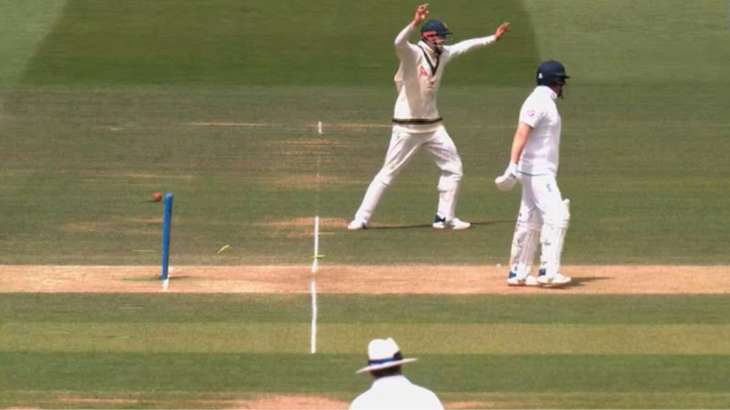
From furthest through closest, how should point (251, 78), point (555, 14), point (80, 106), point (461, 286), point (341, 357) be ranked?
point (555, 14) < point (251, 78) < point (80, 106) < point (461, 286) < point (341, 357)

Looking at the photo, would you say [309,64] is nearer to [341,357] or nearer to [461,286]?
[461,286]

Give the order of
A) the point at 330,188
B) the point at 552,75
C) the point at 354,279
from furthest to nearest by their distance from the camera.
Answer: the point at 330,188
the point at 354,279
the point at 552,75

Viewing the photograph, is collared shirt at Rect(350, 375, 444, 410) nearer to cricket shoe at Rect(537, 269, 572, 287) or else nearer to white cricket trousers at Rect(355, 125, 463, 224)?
cricket shoe at Rect(537, 269, 572, 287)

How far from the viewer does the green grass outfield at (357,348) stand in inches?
519

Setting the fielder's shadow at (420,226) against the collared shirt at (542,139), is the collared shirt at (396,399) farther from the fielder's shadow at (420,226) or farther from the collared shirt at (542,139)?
the fielder's shadow at (420,226)

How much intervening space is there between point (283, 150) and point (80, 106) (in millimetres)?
4898

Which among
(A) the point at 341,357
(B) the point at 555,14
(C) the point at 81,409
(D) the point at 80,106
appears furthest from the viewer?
(B) the point at 555,14

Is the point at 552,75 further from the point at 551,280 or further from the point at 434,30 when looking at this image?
the point at 434,30

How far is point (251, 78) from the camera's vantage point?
32125 millimetres

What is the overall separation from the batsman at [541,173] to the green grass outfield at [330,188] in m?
0.50

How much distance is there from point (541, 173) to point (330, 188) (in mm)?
7189

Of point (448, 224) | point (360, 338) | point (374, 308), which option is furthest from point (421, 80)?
point (360, 338)

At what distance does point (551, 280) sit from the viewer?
16.7 m

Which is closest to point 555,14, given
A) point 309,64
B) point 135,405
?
point 309,64
